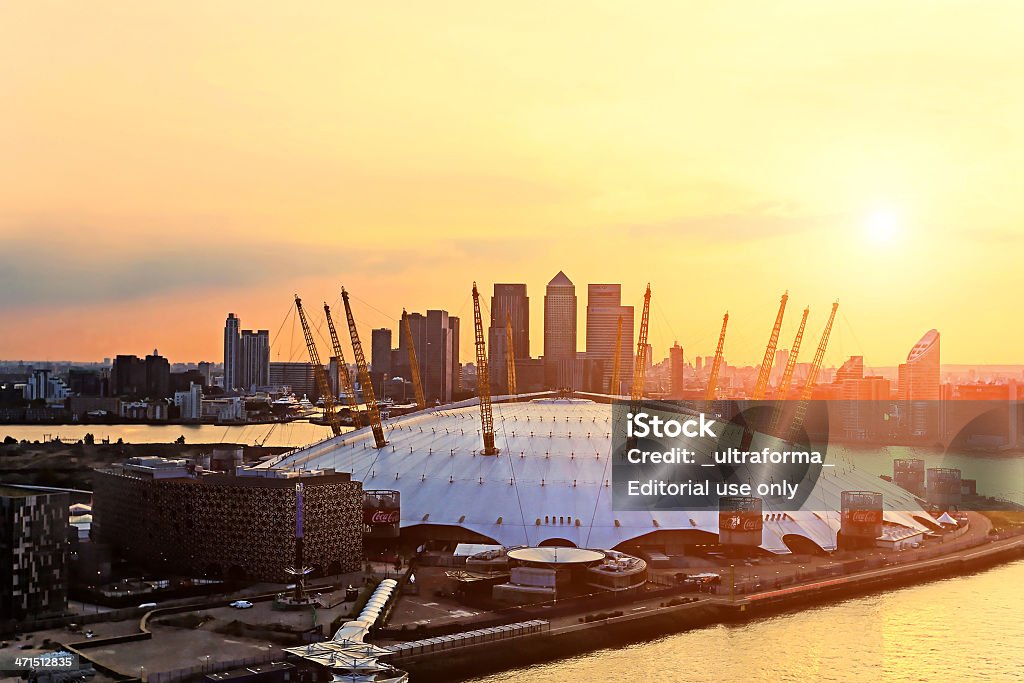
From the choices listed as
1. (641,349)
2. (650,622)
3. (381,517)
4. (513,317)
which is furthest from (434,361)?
(650,622)

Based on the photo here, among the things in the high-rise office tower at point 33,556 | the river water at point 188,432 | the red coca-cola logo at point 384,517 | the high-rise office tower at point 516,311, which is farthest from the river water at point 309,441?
the high-rise office tower at point 33,556

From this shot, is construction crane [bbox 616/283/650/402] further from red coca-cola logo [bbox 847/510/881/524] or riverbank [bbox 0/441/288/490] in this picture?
riverbank [bbox 0/441/288/490]

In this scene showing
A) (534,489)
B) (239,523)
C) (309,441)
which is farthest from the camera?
(309,441)

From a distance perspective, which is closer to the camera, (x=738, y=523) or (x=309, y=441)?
(x=738, y=523)

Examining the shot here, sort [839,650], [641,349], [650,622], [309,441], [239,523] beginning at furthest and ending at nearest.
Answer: [309,441] → [641,349] → [239,523] → [650,622] → [839,650]

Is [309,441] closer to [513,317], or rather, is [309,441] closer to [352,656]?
[513,317]

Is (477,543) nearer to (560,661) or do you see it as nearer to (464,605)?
(464,605)

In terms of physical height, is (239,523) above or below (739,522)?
above

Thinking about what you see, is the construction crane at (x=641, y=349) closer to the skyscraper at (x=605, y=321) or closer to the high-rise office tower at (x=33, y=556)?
the high-rise office tower at (x=33, y=556)
